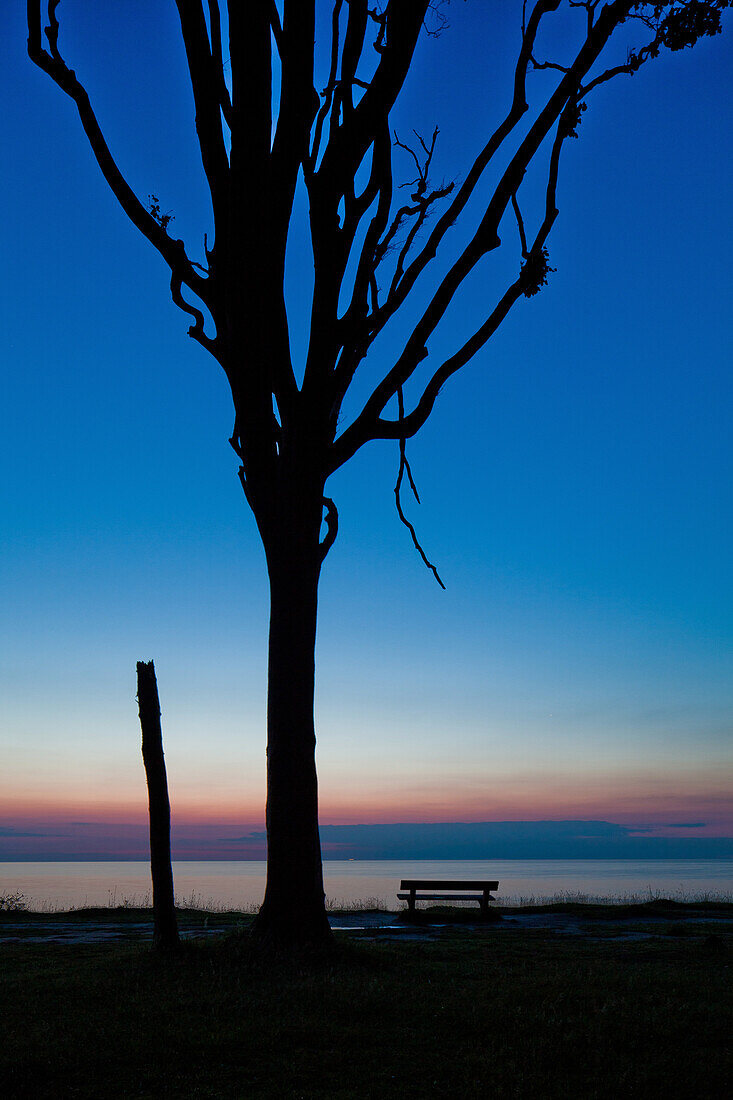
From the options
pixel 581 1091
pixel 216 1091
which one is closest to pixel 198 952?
pixel 216 1091

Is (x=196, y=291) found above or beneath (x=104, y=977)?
above

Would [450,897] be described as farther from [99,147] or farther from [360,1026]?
[99,147]

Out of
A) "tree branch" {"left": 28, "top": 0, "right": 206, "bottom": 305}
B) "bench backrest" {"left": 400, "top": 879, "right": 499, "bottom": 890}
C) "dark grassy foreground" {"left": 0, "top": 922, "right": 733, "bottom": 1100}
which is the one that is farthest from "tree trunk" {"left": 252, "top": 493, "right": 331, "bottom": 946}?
"bench backrest" {"left": 400, "top": 879, "right": 499, "bottom": 890}

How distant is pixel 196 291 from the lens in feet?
41.6

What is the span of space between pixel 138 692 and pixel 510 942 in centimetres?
654

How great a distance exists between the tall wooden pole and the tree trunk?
1.20 metres

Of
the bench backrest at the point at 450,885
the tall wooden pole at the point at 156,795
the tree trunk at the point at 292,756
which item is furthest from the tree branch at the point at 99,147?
the bench backrest at the point at 450,885

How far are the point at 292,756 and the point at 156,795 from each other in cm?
183

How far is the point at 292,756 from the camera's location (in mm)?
11305

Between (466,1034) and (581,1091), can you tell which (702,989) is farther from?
(581,1091)

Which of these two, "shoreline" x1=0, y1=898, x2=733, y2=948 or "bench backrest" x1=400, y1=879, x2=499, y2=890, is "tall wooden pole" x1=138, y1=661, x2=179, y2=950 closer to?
"shoreline" x1=0, y1=898, x2=733, y2=948

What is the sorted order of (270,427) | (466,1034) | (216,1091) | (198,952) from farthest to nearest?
1. (270,427)
2. (198,952)
3. (466,1034)
4. (216,1091)

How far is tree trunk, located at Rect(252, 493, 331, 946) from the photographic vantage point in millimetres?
11000

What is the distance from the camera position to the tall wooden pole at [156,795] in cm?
1102
